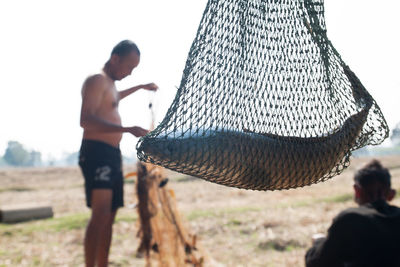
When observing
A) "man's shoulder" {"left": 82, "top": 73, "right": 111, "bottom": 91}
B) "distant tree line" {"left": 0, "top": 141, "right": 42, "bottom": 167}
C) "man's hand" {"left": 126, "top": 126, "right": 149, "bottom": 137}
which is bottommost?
"distant tree line" {"left": 0, "top": 141, "right": 42, "bottom": 167}

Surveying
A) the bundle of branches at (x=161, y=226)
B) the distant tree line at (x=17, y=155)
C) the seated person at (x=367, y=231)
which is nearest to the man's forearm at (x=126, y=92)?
the bundle of branches at (x=161, y=226)

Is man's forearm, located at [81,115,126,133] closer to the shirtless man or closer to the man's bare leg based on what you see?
the shirtless man

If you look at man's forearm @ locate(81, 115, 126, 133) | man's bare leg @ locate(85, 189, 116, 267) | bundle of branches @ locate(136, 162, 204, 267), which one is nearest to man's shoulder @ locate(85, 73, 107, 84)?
man's forearm @ locate(81, 115, 126, 133)

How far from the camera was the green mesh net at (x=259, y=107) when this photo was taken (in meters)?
1.71

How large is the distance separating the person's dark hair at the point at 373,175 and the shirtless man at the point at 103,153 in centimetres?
158

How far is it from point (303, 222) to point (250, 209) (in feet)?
4.63

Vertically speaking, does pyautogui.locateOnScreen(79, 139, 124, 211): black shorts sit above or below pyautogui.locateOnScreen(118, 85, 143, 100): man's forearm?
below

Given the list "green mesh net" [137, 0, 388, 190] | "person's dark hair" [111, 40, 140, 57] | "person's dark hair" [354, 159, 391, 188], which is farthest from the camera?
"person's dark hair" [111, 40, 140, 57]

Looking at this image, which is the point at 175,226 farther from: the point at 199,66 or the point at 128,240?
the point at 199,66

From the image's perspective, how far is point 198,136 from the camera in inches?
66.9

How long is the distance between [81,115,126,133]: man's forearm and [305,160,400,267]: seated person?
134 cm

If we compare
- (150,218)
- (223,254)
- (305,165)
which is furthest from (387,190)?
(223,254)

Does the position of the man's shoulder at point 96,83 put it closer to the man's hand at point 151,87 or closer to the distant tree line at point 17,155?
the man's hand at point 151,87

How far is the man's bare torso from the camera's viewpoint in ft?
9.53
